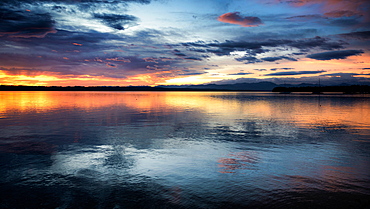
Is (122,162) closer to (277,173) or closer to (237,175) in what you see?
(237,175)

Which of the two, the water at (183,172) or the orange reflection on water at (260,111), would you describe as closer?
the water at (183,172)

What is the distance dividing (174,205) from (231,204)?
172 centimetres

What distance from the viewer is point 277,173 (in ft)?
33.3

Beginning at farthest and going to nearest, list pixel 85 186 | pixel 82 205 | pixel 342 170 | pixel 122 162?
pixel 122 162
pixel 342 170
pixel 85 186
pixel 82 205

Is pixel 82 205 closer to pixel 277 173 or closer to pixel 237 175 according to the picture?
pixel 237 175

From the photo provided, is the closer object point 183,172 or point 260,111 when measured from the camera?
point 183,172

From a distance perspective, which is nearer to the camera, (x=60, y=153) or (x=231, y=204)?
(x=231, y=204)

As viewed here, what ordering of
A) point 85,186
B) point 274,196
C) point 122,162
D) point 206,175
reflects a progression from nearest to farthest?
1. point 274,196
2. point 85,186
3. point 206,175
4. point 122,162

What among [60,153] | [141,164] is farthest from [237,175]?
[60,153]

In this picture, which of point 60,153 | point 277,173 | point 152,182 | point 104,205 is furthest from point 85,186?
point 277,173

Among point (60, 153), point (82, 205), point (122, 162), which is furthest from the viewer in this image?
point (60, 153)

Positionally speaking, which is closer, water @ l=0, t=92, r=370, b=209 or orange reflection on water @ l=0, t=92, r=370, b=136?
water @ l=0, t=92, r=370, b=209

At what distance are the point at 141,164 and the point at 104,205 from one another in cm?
403

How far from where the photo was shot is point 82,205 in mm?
7277
